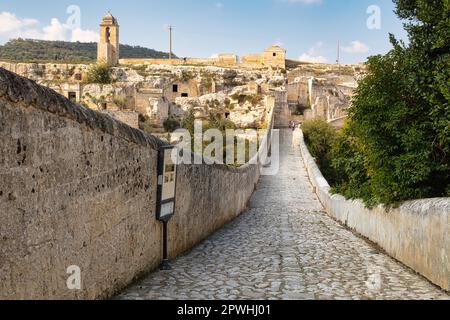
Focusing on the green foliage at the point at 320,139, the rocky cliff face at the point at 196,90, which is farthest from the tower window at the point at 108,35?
the green foliage at the point at 320,139

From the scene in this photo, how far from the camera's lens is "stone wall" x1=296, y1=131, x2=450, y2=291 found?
5.70 m

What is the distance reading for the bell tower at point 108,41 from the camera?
2938 inches

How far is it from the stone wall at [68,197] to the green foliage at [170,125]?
46604 mm

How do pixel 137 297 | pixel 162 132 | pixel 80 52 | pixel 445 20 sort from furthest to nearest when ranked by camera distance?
pixel 80 52, pixel 162 132, pixel 445 20, pixel 137 297

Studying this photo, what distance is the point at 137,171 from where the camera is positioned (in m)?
5.92

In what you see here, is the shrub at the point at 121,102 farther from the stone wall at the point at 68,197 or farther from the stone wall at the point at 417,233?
the stone wall at the point at 68,197

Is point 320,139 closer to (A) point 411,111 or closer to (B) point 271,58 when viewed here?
(A) point 411,111

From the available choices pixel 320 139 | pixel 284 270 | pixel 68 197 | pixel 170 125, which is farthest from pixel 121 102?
pixel 68 197

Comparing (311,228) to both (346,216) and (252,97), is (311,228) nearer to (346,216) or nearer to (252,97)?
(346,216)

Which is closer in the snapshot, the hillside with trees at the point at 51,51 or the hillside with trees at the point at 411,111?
the hillside with trees at the point at 411,111

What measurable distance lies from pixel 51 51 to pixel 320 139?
94.9 metres

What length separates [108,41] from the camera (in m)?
76.4

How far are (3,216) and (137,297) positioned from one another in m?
2.35
